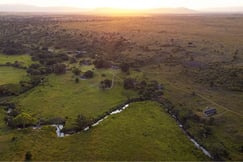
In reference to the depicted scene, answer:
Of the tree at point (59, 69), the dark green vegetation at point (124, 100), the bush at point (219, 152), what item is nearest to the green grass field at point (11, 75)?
the dark green vegetation at point (124, 100)

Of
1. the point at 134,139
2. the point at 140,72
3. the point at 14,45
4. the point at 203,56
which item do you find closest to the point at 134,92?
the point at 140,72

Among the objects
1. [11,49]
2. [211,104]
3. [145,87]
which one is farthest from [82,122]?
[11,49]

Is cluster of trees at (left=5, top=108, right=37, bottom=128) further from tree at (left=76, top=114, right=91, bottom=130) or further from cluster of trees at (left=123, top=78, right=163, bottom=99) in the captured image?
cluster of trees at (left=123, top=78, right=163, bottom=99)

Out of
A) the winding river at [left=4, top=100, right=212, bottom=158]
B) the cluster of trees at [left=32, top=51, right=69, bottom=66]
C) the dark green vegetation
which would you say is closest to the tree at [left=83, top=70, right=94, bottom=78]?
the dark green vegetation

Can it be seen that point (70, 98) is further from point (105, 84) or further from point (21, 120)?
point (21, 120)

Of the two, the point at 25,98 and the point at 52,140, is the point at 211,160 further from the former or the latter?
the point at 25,98
